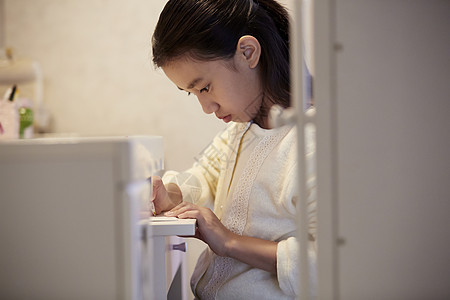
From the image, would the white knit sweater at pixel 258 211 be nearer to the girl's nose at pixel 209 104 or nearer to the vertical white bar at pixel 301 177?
the girl's nose at pixel 209 104

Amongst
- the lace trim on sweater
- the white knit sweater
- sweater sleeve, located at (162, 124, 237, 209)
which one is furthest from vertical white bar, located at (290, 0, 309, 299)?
sweater sleeve, located at (162, 124, 237, 209)

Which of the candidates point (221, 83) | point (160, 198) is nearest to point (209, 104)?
point (221, 83)

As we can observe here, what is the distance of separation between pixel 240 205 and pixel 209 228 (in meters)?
0.11

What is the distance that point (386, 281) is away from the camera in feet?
1.57

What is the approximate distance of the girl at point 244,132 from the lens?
0.79 m

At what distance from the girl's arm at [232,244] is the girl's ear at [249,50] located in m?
0.29

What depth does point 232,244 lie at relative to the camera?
783 mm

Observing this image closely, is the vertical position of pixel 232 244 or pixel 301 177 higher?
pixel 301 177

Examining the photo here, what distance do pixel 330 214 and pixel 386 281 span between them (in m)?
0.10

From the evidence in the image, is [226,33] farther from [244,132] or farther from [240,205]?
[240,205]

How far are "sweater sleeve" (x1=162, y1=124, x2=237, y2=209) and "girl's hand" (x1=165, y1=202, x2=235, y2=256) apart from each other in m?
0.20

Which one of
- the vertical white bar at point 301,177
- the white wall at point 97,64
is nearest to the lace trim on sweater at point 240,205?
the vertical white bar at point 301,177

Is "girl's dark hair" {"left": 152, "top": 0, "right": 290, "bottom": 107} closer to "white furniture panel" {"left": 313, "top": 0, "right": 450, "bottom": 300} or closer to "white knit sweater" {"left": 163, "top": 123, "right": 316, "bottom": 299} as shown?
"white knit sweater" {"left": 163, "top": 123, "right": 316, "bottom": 299}

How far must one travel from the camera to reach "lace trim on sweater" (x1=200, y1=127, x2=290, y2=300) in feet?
2.77
